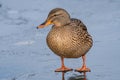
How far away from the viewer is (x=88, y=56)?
20.9ft

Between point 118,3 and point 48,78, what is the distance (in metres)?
4.61

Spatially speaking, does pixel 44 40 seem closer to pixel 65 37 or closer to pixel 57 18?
pixel 57 18

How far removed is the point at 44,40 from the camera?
296 inches

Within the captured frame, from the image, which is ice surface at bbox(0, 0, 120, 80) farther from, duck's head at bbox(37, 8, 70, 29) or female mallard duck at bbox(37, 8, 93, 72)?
duck's head at bbox(37, 8, 70, 29)

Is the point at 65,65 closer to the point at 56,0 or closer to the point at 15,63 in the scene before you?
the point at 15,63

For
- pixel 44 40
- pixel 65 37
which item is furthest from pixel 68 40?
pixel 44 40

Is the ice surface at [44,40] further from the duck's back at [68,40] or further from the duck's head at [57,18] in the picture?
the duck's head at [57,18]

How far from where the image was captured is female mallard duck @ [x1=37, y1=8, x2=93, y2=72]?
5.55m

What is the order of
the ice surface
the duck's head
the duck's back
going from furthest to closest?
the duck's head
the duck's back
the ice surface

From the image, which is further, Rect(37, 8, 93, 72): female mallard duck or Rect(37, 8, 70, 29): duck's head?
Rect(37, 8, 70, 29): duck's head

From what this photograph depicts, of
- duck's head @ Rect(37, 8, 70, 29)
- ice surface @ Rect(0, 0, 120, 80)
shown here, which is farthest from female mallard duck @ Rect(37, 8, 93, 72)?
ice surface @ Rect(0, 0, 120, 80)

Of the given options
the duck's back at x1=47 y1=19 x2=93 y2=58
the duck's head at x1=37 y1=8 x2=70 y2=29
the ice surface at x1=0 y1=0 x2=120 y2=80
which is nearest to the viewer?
the ice surface at x1=0 y1=0 x2=120 y2=80

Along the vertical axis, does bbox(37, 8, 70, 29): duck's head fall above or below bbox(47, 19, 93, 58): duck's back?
above

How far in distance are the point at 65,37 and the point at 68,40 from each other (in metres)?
0.06
